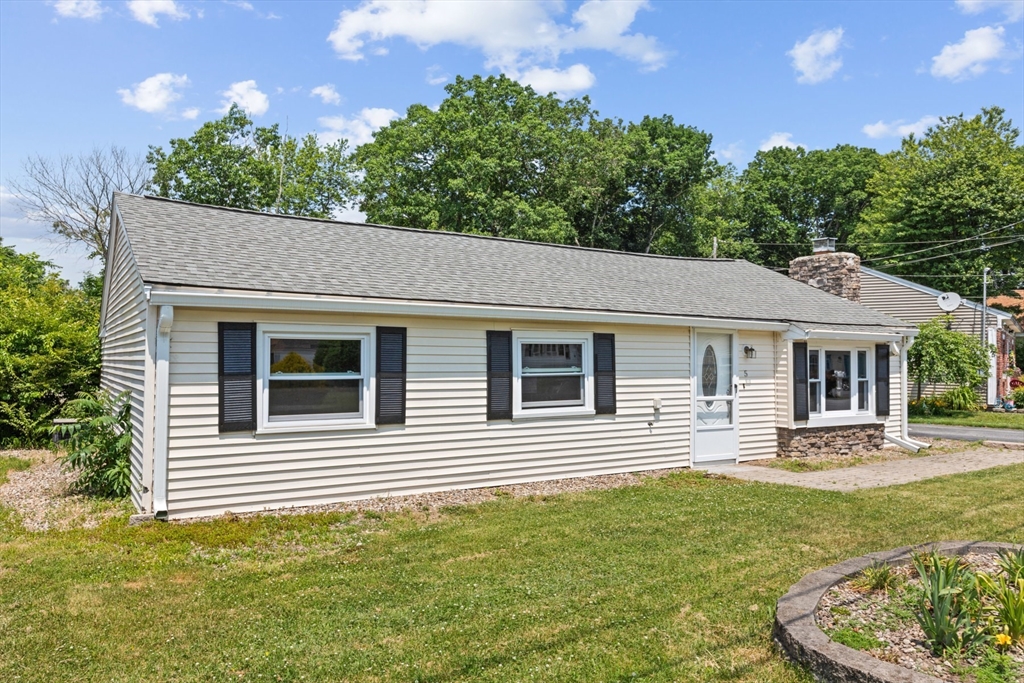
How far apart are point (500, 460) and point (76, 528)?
4912 millimetres

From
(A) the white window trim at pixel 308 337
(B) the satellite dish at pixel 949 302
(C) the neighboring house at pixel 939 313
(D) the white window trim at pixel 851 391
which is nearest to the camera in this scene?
(A) the white window trim at pixel 308 337

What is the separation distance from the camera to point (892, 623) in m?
3.85

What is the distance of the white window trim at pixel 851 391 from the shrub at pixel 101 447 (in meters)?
10.7

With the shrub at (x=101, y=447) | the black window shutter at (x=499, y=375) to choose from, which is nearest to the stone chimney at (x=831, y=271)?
the black window shutter at (x=499, y=375)

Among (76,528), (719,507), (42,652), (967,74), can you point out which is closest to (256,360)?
(76,528)

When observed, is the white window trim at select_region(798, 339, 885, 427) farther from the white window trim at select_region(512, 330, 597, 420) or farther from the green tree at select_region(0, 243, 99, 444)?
the green tree at select_region(0, 243, 99, 444)

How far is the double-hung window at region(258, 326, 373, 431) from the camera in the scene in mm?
7672

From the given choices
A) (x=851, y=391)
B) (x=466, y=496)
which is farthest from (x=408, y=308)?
(x=851, y=391)

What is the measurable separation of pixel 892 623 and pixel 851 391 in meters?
10.1

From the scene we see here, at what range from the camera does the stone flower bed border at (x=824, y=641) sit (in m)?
3.13

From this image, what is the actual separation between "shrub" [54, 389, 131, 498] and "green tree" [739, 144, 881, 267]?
3538 centimetres

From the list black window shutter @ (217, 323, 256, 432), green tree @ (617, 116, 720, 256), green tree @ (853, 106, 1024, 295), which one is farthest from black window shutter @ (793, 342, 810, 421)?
green tree @ (617, 116, 720, 256)

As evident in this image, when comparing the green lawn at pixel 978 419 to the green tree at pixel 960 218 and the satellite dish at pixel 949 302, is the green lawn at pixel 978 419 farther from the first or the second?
the green tree at pixel 960 218

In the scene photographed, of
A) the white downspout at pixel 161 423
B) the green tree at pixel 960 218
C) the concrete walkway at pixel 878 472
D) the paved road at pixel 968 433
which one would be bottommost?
the paved road at pixel 968 433
